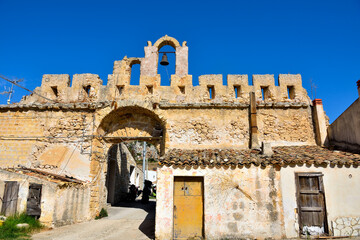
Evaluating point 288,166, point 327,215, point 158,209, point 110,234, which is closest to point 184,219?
point 158,209

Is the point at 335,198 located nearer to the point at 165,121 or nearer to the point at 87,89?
the point at 165,121

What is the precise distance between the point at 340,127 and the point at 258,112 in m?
3.30

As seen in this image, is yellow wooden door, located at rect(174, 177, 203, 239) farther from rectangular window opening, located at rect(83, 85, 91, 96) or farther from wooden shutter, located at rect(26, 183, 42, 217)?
rectangular window opening, located at rect(83, 85, 91, 96)

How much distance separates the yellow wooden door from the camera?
8.23 m

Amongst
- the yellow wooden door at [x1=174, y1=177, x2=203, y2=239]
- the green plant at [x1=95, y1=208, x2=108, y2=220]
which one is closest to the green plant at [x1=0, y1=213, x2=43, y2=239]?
the green plant at [x1=95, y1=208, x2=108, y2=220]

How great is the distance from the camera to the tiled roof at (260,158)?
8508 millimetres

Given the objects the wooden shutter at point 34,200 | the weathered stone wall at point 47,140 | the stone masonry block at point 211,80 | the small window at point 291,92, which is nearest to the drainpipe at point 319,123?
the small window at point 291,92

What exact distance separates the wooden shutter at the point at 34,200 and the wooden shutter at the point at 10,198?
41 centimetres

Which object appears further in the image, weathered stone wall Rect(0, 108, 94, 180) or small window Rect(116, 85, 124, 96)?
small window Rect(116, 85, 124, 96)

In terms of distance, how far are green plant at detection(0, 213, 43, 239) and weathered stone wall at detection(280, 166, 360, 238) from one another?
8.04 m

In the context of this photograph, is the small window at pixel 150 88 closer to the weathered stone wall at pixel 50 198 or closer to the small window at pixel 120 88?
the small window at pixel 120 88

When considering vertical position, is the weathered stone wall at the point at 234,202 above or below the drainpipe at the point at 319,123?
below

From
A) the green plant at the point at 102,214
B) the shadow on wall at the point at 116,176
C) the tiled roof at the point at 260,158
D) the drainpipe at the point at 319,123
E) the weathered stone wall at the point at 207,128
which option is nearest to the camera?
the tiled roof at the point at 260,158

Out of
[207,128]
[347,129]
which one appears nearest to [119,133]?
[207,128]
